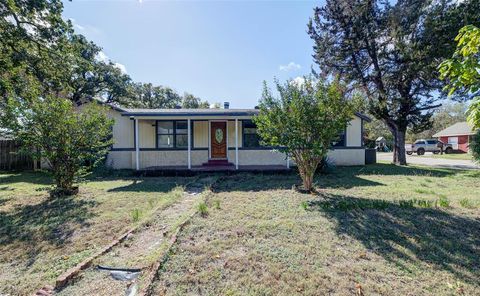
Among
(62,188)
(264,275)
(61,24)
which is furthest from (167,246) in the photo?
(61,24)

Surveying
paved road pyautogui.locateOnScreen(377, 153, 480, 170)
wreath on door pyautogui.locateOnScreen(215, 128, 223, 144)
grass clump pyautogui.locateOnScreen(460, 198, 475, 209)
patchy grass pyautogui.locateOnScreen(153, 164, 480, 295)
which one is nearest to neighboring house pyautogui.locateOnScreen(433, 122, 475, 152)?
paved road pyautogui.locateOnScreen(377, 153, 480, 170)

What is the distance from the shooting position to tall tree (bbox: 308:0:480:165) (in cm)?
1162

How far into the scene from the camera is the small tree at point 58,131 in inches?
240

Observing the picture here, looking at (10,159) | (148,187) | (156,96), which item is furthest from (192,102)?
(148,187)

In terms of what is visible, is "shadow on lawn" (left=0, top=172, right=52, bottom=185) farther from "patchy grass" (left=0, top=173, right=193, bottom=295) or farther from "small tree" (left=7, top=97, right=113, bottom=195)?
"small tree" (left=7, top=97, right=113, bottom=195)

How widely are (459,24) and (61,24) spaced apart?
17.5 metres

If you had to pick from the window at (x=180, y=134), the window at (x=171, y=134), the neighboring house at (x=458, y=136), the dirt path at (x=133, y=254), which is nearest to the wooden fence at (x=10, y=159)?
the window at (x=171, y=134)

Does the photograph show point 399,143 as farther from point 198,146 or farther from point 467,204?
point 198,146

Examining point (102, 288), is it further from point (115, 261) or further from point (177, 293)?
point (177, 293)

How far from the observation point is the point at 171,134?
12.0 meters

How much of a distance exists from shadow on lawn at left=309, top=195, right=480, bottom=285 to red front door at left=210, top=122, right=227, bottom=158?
7.22m

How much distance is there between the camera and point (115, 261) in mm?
3113

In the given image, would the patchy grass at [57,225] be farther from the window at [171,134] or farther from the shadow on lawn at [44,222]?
the window at [171,134]

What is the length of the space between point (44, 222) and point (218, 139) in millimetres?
8218
